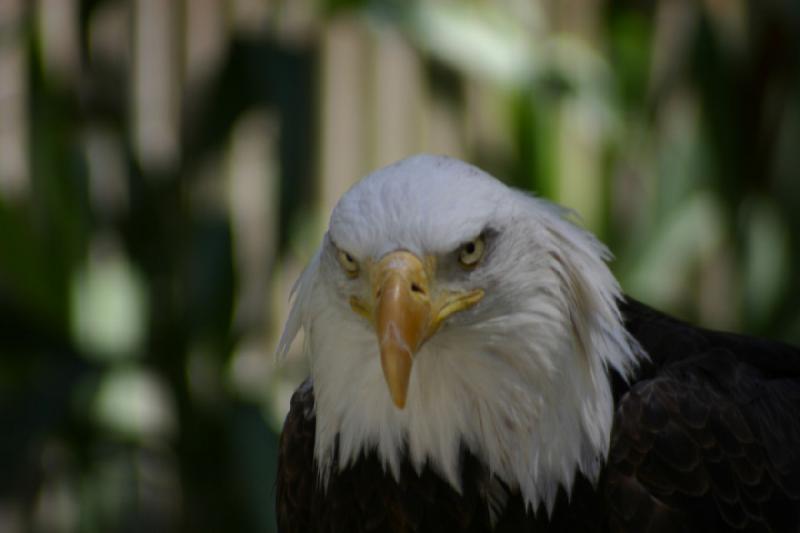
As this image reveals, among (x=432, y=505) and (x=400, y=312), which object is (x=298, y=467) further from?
(x=400, y=312)

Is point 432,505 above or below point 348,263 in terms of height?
below

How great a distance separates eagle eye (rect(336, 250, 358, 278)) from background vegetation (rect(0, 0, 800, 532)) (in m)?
1.96

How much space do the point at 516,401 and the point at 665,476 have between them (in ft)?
0.90

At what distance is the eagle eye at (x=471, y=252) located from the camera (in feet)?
6.86

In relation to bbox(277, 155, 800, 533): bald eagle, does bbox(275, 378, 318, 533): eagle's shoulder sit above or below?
below

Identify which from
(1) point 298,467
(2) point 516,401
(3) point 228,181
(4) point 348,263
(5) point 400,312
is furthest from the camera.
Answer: (3) point 228,181

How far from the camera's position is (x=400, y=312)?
1984 millimetres

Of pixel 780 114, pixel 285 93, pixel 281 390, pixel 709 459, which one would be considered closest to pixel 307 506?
pixel 709 459

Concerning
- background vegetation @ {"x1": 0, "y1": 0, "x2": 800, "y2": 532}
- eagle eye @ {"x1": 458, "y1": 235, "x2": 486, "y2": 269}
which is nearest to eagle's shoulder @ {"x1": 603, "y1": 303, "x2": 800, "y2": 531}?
eagle eye @ {"x1": 458, "y1": 235, "x2": 486, "y2": 269}

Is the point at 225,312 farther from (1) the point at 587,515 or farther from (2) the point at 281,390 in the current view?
(1) the point at 587,515

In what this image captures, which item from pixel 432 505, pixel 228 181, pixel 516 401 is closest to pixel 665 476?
pixel 516 401

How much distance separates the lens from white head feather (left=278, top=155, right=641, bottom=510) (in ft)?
6.93

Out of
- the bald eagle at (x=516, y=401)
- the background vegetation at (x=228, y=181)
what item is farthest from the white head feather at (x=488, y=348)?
the background vegetation at (x=228, y=181)

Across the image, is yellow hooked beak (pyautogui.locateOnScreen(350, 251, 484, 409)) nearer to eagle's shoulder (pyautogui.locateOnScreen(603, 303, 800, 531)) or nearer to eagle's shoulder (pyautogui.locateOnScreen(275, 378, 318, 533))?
eagle's shoulder (pyautogui.locateOnScreen(603, 303, 800, 531))
